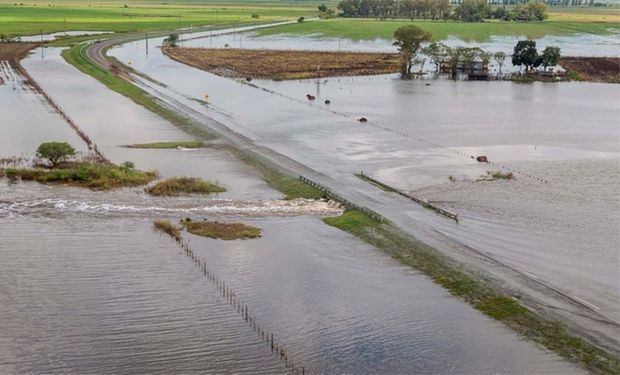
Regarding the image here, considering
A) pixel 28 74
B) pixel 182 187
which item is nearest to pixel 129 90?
pixel 28 74

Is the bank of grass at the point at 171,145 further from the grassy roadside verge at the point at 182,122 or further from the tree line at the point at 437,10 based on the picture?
the tree line at the point at 437,10

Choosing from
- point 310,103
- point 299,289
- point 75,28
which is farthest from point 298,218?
point 75,28

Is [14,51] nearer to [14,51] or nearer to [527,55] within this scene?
[14,51]

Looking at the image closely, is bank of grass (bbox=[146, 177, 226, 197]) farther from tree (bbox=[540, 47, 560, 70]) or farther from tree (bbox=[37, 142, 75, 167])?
tree (bbox=[540, 47, 560, 70])

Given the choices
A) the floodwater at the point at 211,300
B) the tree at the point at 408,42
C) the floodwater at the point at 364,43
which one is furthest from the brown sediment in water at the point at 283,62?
the floodwater at the point at 211,300

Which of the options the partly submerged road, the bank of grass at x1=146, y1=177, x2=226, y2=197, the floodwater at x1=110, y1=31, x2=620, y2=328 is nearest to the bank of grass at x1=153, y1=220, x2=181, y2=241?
the bank of grass at x1=146, y1=177, x2=226, y2=197

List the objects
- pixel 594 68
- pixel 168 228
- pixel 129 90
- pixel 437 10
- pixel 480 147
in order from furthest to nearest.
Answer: pixel 437 10 < pixel 594 68 < pixel 129 90 < pixel 480 147 < pixel 168 228

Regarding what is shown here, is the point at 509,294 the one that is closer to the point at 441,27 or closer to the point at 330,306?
the point at 330,306
